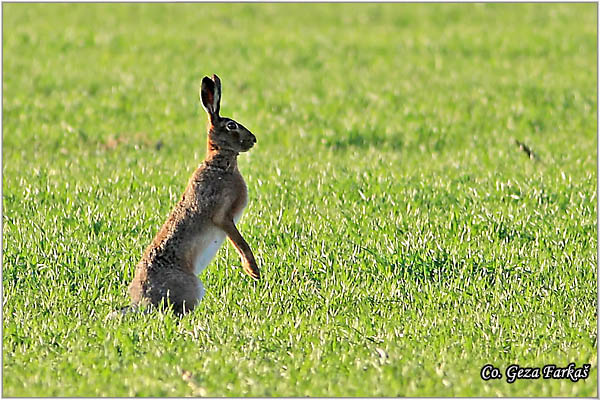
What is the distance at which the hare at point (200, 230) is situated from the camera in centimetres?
632

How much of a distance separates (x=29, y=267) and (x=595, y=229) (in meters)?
4.83

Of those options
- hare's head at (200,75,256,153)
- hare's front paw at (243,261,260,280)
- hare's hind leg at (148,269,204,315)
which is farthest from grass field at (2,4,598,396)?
hare's head at (200,75,256,153)

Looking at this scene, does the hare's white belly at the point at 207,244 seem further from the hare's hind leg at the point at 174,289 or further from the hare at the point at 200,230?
the hare's hind leg at the point at 174,289

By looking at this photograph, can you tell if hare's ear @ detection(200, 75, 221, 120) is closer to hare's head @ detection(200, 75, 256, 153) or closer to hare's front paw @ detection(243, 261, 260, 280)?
hare's head @ detection(200, 75, 256, 153)

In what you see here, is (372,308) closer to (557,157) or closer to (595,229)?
(595,229)

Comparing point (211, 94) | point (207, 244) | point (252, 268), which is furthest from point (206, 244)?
point (211, 94)

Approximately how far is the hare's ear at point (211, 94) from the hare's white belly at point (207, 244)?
735 millimetres

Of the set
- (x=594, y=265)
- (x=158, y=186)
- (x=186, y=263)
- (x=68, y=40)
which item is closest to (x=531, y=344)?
(x=594, y=265)

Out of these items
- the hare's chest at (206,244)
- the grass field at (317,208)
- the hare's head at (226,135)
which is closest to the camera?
the grass field at (317,208)

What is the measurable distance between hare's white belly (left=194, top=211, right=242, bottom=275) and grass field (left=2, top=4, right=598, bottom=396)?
0.34 m

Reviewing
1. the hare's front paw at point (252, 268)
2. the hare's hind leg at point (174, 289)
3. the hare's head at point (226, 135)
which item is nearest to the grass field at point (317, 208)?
the hare's hind leg at point (174, 289)

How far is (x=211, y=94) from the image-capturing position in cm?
636

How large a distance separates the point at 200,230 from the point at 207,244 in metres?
0.12

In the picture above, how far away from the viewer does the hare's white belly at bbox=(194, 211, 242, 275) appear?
6.41m
